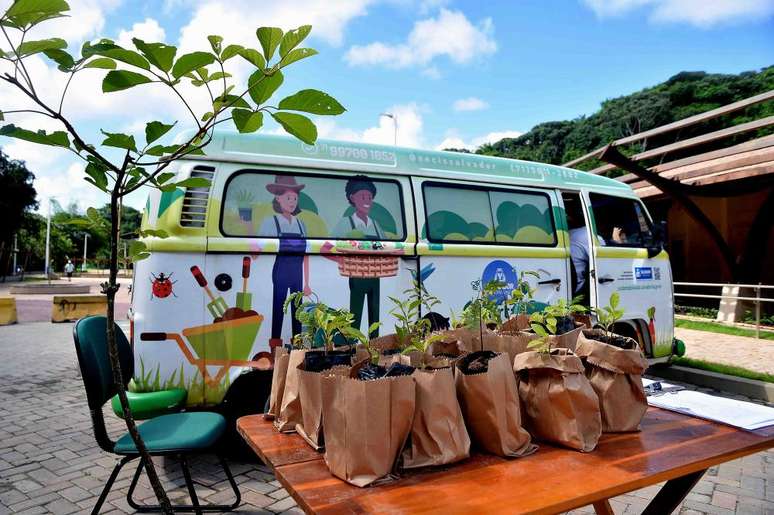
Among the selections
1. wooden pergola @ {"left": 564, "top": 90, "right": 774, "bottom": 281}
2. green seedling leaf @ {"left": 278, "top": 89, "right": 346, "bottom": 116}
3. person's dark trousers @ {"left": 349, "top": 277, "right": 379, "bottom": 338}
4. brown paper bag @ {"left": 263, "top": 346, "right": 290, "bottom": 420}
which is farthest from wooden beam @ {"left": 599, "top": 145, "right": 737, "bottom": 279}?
green seedling leaf @ {"left": 278, "top": 89, "right": 346, "bottom": 116}

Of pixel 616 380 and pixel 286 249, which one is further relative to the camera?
pixel 286 249

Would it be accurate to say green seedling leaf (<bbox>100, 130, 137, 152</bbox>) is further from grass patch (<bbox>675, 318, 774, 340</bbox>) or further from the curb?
grass patch (<bbox>675, 318, 774, 340</bbox>)

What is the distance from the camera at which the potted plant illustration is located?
3.99 meters

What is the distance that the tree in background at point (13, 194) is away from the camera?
3459 centimetres

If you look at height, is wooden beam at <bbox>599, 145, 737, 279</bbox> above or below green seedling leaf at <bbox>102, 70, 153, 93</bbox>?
above

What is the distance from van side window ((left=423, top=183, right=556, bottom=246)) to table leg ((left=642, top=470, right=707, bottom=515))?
2.80 meters

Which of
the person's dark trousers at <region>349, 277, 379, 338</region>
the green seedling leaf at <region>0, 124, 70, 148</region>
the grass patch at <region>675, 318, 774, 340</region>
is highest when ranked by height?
the green seedling leaf at <region>0, 124, 70, 148</region>

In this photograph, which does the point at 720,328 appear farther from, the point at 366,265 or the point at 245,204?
the point at 245,204

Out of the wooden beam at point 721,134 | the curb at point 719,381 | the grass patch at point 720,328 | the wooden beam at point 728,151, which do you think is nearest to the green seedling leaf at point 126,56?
the curb at point 719,381

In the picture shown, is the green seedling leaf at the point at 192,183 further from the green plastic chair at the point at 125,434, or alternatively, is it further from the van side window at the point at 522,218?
the van side window at the point at 522,218

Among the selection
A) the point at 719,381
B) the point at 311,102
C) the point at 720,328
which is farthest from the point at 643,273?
the point at 720,328

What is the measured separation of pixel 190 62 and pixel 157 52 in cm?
7

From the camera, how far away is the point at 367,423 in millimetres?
1458

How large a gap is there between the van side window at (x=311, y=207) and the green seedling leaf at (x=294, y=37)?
286 centimetres
